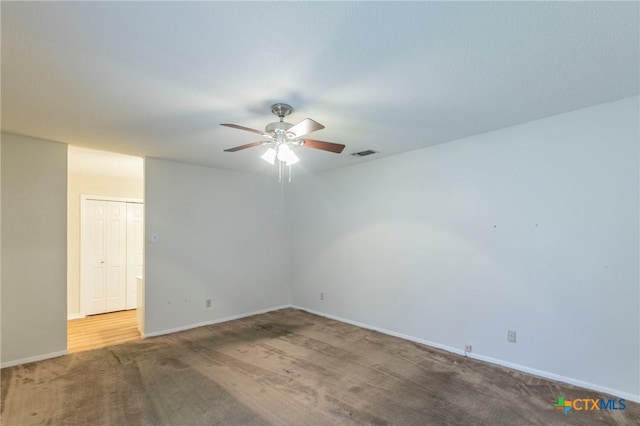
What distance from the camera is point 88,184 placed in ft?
18.0

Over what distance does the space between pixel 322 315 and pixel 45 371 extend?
11.6 feet

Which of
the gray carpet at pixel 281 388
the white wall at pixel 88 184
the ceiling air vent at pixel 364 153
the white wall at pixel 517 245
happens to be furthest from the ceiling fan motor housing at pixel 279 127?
the white wall at pixel 88 184

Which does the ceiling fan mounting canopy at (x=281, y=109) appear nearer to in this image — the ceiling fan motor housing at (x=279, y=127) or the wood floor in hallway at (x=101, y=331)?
the ceiling fan motor housing at (x=279, y=127)

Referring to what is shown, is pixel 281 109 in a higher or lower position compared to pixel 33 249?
higher

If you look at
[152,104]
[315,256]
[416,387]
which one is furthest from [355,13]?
[315,256]

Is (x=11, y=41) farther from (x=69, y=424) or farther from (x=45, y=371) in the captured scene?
(x=45, y=371)

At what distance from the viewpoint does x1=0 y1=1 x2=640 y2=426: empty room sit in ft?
5.76

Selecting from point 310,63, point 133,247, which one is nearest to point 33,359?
point 133,247

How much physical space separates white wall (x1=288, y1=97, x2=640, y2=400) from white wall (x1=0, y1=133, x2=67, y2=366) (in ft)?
12.4

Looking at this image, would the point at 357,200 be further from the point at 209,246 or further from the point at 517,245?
the point at 209,246

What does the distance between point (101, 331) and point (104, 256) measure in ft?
5.38

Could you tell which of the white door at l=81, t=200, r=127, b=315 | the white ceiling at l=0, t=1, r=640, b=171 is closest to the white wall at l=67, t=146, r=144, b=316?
the white door at l=81, t=200, r=127, b=315

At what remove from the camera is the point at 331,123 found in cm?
306

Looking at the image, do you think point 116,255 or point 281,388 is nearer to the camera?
point 281,388
